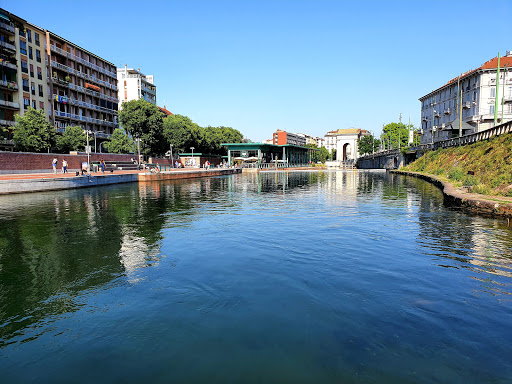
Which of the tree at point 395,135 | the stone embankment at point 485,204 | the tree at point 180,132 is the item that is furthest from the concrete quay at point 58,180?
the tree at point 395,135

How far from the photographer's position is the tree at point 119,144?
2618 inches

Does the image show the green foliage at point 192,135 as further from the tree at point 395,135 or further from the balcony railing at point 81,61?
the tree at point 395,135

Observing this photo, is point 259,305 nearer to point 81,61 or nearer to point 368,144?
point 81,61

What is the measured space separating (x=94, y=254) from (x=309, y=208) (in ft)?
38.0

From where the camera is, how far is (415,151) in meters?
64.0

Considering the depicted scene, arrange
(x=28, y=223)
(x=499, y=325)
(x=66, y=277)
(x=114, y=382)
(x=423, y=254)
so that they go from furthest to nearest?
(x=28, y=223) < (x=423, y=254) < (x=66, y=277) < (x=499, y=325) < (x=114, y=382)

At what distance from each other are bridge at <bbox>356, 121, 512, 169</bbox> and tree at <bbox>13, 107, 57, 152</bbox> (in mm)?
50633

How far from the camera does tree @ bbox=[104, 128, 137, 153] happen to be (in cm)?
6650

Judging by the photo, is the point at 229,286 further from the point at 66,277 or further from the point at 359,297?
the point at 66,277

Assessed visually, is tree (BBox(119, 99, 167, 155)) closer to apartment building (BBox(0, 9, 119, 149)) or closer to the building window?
apartment building (BBox(0, 9, 119, 149))

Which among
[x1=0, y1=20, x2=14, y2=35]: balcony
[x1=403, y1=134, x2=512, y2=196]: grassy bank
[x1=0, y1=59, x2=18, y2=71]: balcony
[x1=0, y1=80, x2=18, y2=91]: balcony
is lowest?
[x1=403, y1=134, x2=512, y2=196]: grassy bank

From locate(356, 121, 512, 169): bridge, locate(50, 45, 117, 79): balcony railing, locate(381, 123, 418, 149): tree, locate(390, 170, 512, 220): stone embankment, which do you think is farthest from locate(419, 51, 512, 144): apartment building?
locate(50, 45, 117, 79): balcony railing

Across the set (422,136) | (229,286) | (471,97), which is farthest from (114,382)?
(422,136)

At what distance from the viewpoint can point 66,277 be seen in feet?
26.3
